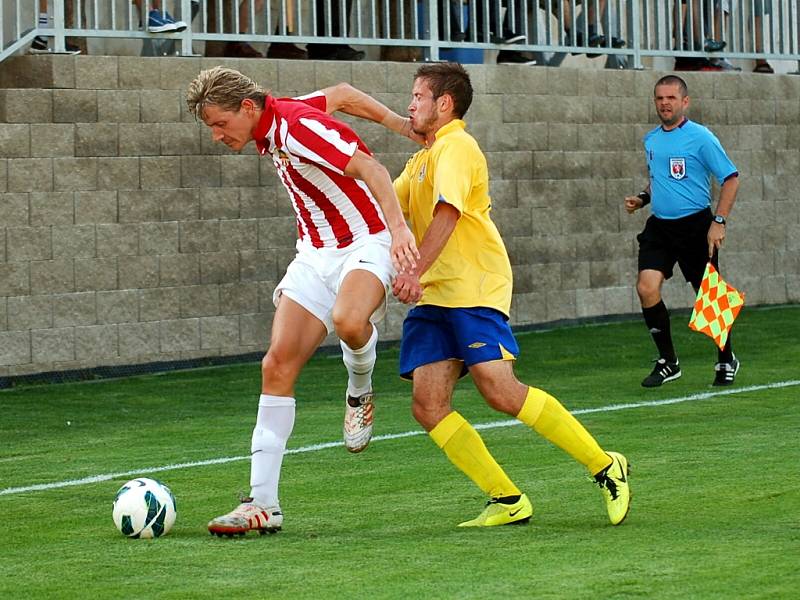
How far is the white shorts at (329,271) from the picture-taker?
6.77 m

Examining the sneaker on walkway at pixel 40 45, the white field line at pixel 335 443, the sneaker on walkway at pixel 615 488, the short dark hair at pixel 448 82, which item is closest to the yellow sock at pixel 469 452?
the sneaker on walkway at pixel 615 488

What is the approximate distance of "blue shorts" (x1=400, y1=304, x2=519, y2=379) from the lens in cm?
658

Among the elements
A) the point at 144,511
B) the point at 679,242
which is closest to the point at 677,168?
the point at 679,242

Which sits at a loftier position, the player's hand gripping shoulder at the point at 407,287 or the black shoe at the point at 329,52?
the black shoe at the point at 329,52

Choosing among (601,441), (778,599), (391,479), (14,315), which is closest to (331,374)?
(14,315)

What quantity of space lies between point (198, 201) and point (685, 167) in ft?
13.6

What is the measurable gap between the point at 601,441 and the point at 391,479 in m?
1.61

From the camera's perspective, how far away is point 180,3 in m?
13.8

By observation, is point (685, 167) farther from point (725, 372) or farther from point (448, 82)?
point (448, 82)

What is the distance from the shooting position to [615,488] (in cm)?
648

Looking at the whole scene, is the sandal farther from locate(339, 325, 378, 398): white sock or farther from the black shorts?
locate(339, 325, 378, 398): white sock

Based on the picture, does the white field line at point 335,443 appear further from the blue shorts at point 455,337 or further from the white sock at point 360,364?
the blue shorts at point 455,337

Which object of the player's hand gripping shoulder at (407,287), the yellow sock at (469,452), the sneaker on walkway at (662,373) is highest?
the player's hand gripping shoulder at (407,287)

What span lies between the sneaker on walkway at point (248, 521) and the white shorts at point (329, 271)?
77 centimetres
